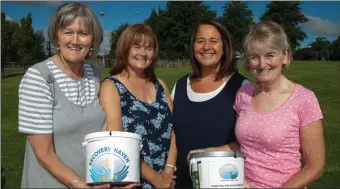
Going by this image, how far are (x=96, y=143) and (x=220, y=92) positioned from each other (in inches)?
59.8

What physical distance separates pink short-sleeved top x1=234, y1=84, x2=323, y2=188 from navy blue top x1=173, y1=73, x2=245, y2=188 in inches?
28.9

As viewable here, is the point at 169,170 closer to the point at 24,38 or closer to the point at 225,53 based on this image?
the point at 225,53

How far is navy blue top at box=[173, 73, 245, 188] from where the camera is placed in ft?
13.0

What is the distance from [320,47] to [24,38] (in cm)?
6612

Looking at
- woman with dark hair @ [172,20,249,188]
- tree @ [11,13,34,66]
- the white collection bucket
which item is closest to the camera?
the white collection bucket

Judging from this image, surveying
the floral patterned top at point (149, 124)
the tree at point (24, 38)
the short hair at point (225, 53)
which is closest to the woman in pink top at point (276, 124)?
the floral patterned top at point (149, 124)

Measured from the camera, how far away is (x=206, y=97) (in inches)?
161

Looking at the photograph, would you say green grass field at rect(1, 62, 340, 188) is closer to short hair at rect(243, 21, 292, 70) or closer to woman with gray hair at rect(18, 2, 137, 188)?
short hair at rect(243, 21, 292, 70)

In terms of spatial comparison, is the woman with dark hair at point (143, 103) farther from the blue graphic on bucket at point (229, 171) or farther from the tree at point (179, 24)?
the tree at point (179, 24)

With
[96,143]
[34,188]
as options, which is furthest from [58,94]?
[34,188]

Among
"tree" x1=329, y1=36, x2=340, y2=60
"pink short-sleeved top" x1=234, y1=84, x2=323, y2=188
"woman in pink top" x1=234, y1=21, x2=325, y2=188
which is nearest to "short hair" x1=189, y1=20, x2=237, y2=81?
"woman in pink top" x1=234, y1=21, x2=325, y2=188

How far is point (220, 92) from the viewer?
4070mm

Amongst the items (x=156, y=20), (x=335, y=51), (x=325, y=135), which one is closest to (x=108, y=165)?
(x=325, y=135)

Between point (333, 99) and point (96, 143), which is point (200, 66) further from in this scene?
point (333, 99)
